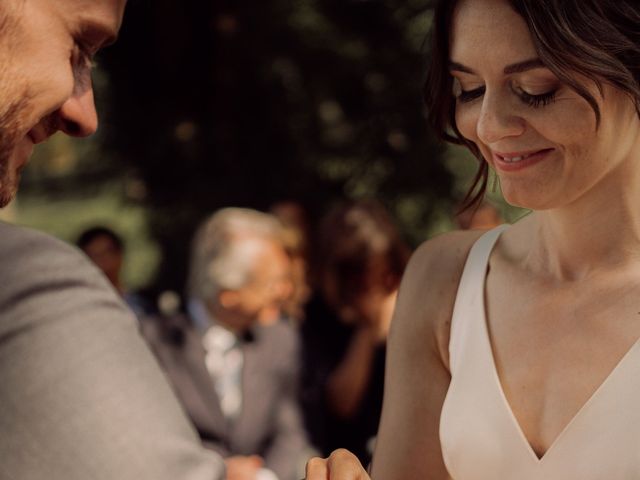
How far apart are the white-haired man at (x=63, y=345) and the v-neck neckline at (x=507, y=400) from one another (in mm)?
669

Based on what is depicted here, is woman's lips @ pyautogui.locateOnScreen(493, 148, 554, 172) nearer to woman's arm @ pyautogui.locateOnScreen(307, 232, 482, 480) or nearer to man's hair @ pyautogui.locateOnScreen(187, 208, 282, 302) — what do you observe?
woman's arm @ pyautogui.locateOnScreen(307, 232, 482, 480)

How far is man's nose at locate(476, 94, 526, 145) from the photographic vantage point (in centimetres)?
178

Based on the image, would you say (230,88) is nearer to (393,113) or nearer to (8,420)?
(393,113)

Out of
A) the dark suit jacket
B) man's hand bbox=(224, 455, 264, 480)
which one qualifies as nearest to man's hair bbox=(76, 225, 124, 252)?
the dark suit jacket

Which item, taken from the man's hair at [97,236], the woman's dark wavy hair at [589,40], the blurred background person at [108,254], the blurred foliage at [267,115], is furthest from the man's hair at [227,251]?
the blurred foliage at [267,115]

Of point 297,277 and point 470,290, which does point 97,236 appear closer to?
point 297,277

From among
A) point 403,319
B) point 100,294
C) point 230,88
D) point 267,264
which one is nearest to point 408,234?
point 230,88

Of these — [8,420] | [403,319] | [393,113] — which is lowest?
[393,113]

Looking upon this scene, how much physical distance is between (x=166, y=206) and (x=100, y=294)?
7.30m

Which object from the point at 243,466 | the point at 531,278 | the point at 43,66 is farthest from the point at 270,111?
the point at 43,66

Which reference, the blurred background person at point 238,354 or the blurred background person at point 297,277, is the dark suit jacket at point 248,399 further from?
the blurred background person at point 297,277

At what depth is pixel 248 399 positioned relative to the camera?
180 inches

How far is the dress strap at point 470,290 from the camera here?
2.07 metres

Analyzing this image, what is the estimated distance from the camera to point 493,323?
206cm
